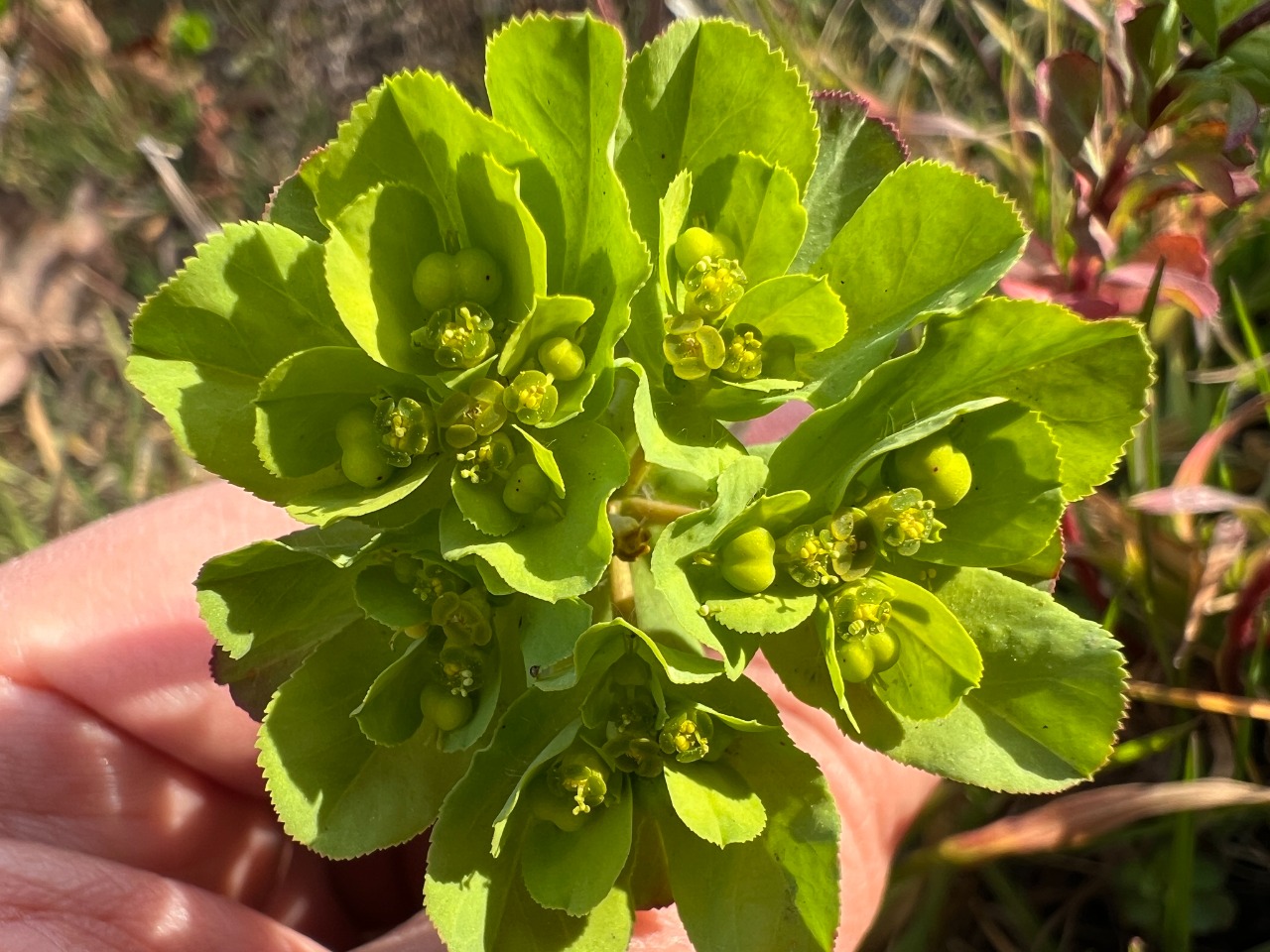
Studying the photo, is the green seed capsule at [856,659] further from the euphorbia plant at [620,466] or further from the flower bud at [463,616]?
the flower bud at [463,616]

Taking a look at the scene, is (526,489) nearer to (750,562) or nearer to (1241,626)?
(750,562)

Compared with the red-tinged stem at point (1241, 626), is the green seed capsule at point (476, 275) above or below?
above

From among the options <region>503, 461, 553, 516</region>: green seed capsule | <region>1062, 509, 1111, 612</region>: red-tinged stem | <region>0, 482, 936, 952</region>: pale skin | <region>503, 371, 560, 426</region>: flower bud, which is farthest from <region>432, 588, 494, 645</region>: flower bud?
<region>1062, 509, 1111, 612</region>: red-tinged stem

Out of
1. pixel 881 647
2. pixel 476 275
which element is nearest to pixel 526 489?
pixel 476 275

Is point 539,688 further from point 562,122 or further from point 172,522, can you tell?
point 172,522

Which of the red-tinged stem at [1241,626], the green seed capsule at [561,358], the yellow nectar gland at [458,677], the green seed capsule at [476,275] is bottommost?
the red-tinged stem at [1241,626]

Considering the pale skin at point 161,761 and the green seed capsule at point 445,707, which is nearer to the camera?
the green seed capsule at point 445,707

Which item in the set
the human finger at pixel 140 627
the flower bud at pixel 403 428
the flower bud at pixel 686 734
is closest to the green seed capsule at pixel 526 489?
the flower bud at pixel 403 428
